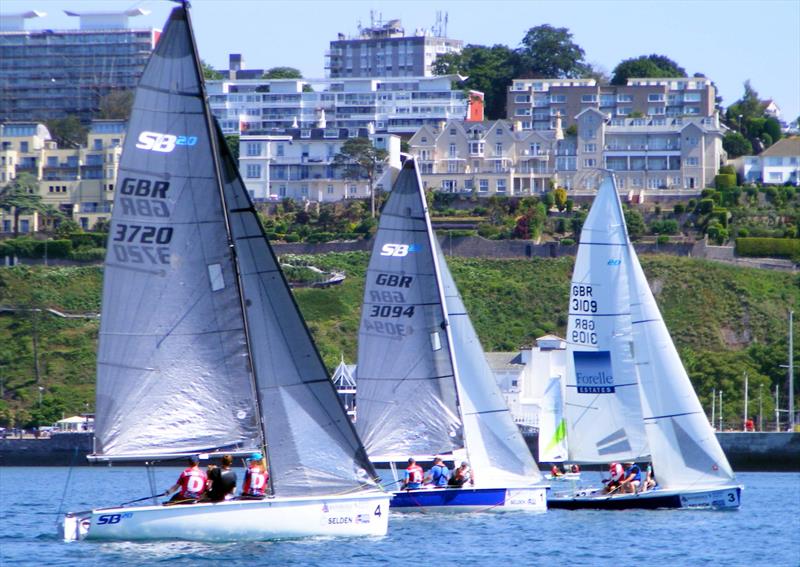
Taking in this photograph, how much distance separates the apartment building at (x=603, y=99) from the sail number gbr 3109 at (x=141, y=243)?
110 metres

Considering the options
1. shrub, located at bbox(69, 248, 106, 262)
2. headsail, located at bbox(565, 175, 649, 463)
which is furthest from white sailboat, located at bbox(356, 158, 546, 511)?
shrub, located at bbox(69, 248, 106, 262)

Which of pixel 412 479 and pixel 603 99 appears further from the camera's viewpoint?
pixel 603 99

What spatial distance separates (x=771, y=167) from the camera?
399 feet

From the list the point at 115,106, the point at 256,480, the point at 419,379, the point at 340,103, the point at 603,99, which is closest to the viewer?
the point at 256,480

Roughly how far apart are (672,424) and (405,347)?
6294 millimetres

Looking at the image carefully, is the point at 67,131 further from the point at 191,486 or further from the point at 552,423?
the point at 191,486

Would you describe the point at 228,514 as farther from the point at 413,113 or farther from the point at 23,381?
the point at 413,113

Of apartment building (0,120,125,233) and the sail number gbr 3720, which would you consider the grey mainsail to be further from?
apartment building (0,120,125,233)

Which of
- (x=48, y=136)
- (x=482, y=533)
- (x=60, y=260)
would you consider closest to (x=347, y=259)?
(x=60, y=260)

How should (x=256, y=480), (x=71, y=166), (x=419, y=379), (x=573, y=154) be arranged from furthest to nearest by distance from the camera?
(x=71, y=166) → (x=573, y=154) → (x=419, y=379) → (x=256, y=480)

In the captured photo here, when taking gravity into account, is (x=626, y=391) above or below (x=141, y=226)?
below

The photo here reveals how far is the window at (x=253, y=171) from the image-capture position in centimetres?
12756

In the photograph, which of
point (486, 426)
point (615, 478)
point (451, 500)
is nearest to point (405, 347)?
point (486, 426)

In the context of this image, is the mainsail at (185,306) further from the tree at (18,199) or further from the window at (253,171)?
the window at (253,171)
